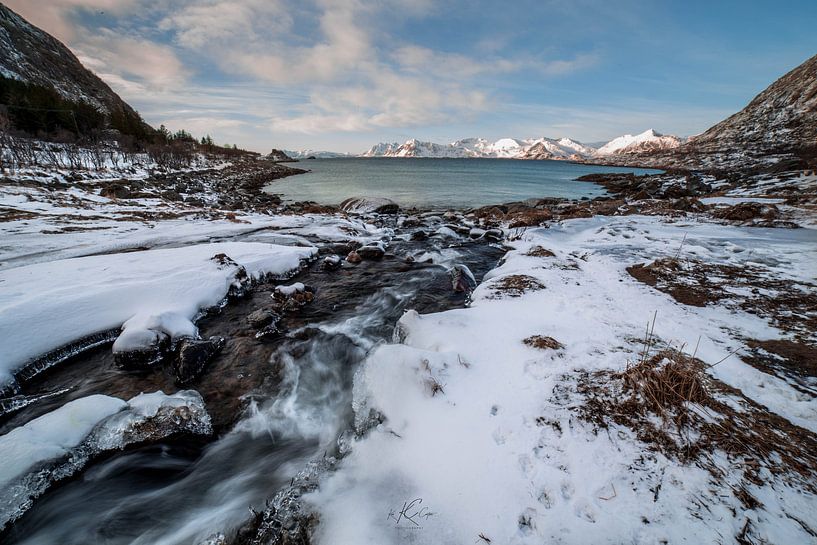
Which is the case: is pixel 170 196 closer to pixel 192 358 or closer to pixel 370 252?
pixel 370 252

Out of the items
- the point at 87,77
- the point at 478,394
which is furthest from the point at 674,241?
the point at 87,77

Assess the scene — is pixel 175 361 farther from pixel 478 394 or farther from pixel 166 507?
pixel 478 394

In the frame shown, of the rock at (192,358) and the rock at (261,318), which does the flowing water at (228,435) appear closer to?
the rock at (192,358)

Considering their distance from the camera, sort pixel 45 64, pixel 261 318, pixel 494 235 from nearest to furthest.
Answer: pixel 261 318 → pixel 494 235 → pixel 45 64

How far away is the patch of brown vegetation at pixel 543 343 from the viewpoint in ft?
15.5

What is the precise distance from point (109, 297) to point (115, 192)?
66.4ft

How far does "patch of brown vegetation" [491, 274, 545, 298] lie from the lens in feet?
23.5

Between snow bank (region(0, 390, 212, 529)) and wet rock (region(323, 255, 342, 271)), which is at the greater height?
wet rock (region(323, 255, 342, 271))

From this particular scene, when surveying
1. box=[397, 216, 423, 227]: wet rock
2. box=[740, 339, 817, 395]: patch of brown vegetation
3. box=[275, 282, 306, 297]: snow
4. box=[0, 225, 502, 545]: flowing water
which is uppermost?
box=[397, 216, 423, 227]: wet rock

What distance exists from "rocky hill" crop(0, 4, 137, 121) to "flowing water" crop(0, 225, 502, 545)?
9976 centimetres

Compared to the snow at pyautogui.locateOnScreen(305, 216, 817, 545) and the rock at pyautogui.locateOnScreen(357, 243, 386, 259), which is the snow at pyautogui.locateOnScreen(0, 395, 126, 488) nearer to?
the snow at pyautogui.locateOnScreen(305, 216, 817, 545)

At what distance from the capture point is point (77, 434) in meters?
3.62

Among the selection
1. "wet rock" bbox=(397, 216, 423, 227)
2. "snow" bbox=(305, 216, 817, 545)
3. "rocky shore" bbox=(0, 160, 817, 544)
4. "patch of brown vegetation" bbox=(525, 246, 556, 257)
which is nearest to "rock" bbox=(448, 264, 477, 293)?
"rocky shore" bbox=(0, 160, 817, 544)
